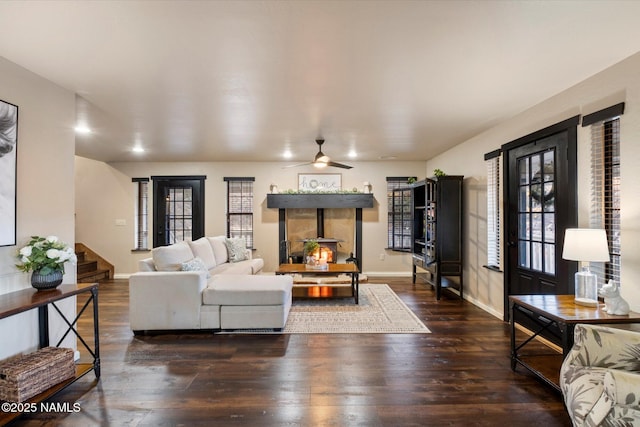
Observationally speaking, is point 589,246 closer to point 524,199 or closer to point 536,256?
point 536,256

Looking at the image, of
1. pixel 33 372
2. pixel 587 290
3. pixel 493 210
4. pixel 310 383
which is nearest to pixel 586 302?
pixel 587 290

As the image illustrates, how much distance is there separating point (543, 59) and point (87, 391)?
4148 mm

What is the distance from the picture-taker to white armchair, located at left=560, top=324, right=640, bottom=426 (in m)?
1.41

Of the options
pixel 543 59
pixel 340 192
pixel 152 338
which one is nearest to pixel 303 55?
pixel 543 59

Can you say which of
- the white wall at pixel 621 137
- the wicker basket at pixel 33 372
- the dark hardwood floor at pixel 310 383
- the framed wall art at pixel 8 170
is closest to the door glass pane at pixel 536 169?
the white wall at pixel 621 137

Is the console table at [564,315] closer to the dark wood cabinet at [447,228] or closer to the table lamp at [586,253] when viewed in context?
the table lamp at [586,253]

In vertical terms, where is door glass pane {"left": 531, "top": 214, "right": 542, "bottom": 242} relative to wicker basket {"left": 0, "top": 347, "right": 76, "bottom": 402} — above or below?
above

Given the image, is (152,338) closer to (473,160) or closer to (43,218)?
(43,218)

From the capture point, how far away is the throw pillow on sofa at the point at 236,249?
5594 mm

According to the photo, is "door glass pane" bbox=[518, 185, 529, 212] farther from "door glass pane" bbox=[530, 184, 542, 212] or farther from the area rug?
the area rug

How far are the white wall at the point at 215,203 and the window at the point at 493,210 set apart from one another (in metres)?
2.44

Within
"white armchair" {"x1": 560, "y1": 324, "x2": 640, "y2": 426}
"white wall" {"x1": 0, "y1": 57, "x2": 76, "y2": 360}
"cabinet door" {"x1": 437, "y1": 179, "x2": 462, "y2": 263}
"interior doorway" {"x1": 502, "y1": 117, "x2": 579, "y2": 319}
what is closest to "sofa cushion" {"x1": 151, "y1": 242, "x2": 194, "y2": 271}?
"white wall" {"x1": 0, "y1": 57, "x2": 76, "y2": 360}

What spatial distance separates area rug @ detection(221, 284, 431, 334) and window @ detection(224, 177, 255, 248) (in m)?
2.52

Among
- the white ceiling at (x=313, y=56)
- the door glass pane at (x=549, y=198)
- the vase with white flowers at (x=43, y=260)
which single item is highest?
the white ceiling at (x=313, y=56)
